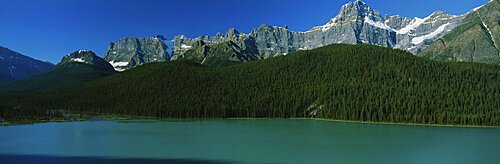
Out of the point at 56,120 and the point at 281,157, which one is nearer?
the point at 281,157

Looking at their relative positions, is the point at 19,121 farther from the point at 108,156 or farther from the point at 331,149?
the point at 331,149

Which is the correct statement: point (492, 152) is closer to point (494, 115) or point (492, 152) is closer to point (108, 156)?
point (108, 156)

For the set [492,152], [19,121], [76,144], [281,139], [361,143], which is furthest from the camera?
[19,121]

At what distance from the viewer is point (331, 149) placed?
91.6 m

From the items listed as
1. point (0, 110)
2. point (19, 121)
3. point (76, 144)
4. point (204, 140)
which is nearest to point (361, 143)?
point (204, 140)

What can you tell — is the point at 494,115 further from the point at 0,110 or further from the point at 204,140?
the point at 0,110

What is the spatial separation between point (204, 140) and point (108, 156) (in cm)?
3344

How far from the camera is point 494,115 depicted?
628 ft

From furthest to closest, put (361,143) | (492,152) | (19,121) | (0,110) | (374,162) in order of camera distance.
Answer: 1. (0,110)
2. (19,121)
3. (361,143)
4. (492,152)
5. (374,162)

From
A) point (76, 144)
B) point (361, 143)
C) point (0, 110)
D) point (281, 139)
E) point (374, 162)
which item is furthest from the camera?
point (0, 110)

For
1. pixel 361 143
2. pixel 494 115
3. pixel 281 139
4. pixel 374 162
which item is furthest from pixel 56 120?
pixel 494 115

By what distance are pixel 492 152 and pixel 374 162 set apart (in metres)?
32.4

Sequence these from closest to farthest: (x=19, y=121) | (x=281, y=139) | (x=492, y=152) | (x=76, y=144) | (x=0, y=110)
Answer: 1. (x=492, y=152)
2. (x=76, y=144)
3. (x=281, y=139)
4. (x=19, y=121)
5. (x=0, y=110)

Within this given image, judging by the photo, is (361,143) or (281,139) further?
(281,139)
